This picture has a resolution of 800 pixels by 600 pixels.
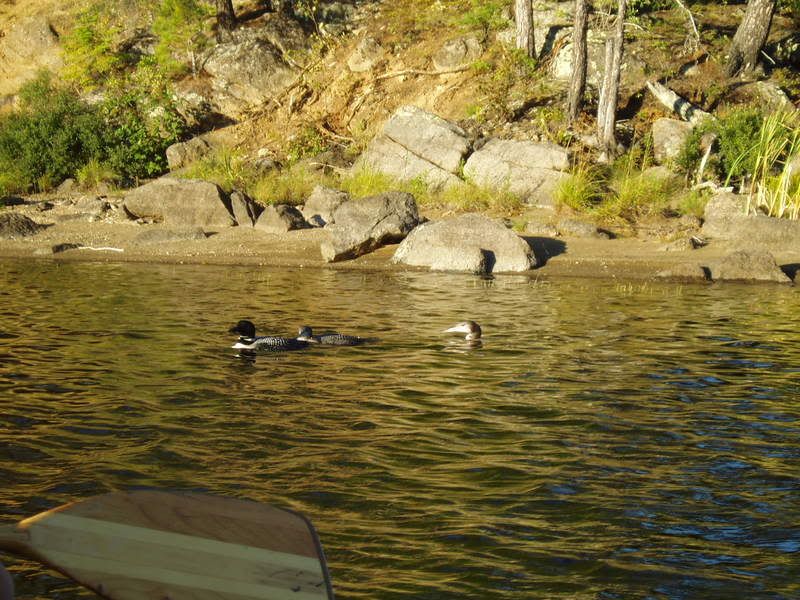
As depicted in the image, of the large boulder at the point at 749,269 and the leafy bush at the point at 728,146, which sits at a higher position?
the leafy bush at the point at 728,146

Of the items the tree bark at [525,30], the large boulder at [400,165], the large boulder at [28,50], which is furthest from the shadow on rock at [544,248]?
the large boulder at [28,50]

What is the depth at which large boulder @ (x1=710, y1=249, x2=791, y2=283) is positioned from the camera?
47.8 feet

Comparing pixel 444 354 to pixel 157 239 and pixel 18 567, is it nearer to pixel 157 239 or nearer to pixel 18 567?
pixel 18 567

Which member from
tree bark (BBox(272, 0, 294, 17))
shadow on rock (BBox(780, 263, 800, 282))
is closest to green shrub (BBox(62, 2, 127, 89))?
tree bark (BBox(272, 0, 294, 17))

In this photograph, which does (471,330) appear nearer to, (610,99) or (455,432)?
(455,432)

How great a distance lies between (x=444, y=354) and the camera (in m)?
9.77

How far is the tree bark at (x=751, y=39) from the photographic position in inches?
887

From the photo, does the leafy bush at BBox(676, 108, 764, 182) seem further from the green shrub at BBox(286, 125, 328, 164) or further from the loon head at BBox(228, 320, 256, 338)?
the loon head at BBox(228, 320, 256, 338)

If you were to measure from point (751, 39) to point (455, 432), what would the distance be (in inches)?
738

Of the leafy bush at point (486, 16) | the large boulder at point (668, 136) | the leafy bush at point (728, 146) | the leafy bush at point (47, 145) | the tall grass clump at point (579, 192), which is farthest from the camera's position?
the leafy bush at point (486, 16)

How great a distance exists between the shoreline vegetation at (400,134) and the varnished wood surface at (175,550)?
12.3 m

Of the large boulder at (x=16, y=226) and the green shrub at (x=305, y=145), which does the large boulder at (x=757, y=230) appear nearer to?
the green shrub at (x=305, y=145)

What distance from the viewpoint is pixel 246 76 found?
2750 centimetres

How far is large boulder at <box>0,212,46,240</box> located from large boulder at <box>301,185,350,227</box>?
5.38m
